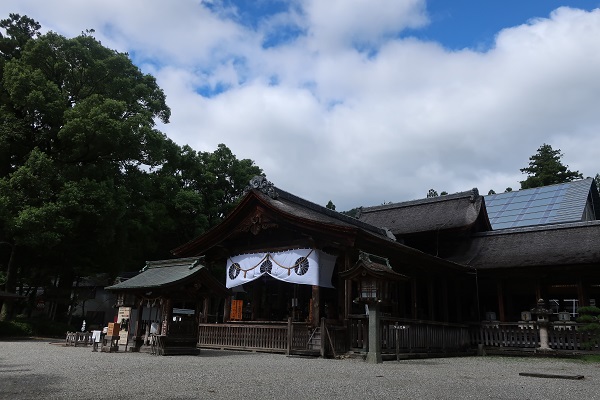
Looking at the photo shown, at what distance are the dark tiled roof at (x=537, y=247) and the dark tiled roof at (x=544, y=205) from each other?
9343mm

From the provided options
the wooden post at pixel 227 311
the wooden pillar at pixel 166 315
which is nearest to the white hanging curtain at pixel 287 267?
the wooden post at pixel 227 311

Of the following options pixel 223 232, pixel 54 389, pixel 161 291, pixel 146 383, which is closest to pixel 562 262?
pixel 223 232

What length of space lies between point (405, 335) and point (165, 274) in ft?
25.6

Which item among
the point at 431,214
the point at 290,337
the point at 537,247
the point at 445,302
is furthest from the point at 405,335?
the point at 431,214

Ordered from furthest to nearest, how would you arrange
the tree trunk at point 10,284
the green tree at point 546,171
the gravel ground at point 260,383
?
the green tree at point 546,171, the tree trunk at point 10,284, the gravel ground at point 260,383

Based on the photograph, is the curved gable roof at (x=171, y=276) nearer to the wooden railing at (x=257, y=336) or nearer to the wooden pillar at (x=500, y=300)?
the wooden railing at (x=257, y=336)

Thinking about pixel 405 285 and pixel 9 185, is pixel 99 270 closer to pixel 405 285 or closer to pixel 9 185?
pixel 9 185

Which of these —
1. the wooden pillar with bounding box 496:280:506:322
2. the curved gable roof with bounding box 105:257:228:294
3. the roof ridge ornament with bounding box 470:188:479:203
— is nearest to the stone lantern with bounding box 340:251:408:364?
the curved gable roof with bounding box 105:257:228:294

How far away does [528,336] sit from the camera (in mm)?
17109

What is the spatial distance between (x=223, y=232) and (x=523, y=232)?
43.1ft

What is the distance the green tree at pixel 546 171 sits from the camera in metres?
43.6

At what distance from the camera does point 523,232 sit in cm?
2041

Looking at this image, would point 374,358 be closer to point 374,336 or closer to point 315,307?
point 374,336

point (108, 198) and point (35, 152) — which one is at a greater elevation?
point (35, 152)
